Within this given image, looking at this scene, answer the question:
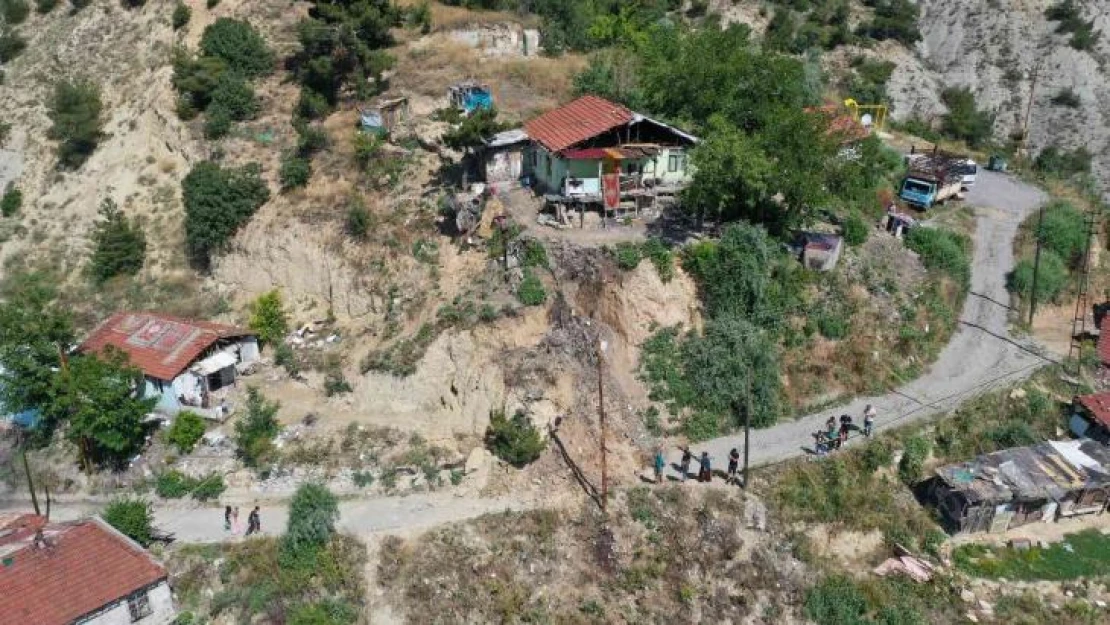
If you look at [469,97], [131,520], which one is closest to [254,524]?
[131,520]

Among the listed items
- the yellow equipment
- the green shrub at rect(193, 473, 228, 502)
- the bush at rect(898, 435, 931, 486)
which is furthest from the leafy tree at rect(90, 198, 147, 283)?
the yellow equipment

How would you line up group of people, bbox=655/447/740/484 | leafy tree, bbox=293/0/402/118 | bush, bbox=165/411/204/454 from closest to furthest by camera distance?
group of people, bbox=655/447/740/484
bush, bbox=165/411/204/454
leafy tree, bbox=293/0/402/118

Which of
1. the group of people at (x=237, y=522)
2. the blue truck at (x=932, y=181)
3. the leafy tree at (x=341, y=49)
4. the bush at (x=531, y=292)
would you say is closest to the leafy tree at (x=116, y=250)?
the leafy tree at (x=341, y=49)

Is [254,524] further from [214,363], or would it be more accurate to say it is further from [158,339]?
[158,339]

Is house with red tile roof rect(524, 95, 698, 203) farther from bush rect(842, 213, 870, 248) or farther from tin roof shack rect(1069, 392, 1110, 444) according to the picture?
tin roof shack rect(1069, 392, 1110, 444)

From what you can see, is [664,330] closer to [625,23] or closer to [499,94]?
[499,94]

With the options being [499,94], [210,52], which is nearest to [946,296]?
[499,94]

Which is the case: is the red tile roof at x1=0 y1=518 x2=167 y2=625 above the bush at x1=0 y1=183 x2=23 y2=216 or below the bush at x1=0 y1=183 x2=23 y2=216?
below
